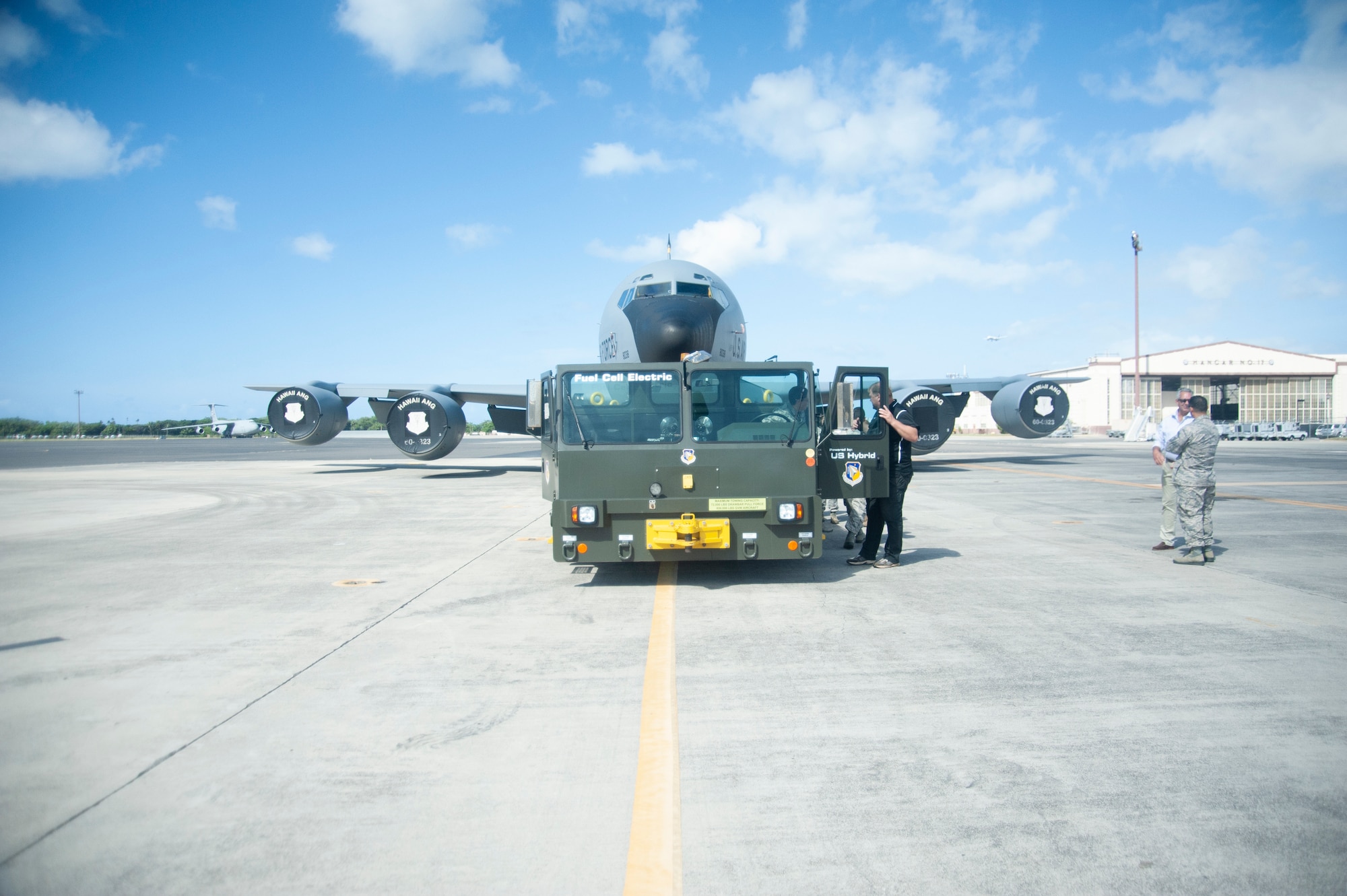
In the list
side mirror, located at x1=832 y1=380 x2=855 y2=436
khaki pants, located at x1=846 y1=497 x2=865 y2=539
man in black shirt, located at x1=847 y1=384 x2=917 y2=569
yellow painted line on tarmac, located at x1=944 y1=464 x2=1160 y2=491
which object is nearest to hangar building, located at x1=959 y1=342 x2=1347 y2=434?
yellow painted line on tarmac, located at x1=944 y1=464 x2=1160 y2=491

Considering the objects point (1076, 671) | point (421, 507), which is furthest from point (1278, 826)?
point (421, 507)

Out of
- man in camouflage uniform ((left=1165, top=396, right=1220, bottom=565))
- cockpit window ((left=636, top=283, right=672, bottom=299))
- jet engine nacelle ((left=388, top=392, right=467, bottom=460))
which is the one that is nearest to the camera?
man in camouflage uniform ((left=1165, top=396, right=1220, bottom=565))

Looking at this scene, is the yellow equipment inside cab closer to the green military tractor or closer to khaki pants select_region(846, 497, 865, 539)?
the green military tractor

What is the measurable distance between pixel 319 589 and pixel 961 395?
1816 cm

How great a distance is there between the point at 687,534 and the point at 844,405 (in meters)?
1.79

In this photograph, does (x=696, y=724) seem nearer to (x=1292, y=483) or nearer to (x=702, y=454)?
(x=702, y=454)

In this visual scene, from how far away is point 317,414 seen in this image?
2009 centimetres

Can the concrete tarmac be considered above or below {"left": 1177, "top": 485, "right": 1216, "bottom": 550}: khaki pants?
below

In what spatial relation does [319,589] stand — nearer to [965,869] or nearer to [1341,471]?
[965,869]

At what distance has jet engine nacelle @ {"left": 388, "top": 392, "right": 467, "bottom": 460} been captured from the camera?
18.7 meters

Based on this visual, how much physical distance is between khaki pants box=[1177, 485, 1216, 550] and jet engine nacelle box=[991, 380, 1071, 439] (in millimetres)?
13454

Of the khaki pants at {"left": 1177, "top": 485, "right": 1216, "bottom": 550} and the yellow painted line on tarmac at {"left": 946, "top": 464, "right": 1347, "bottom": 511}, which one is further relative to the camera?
the yellow painted line on tarmac at {"left": 946, "top": 464, "right": 1347, "bottom": 511}

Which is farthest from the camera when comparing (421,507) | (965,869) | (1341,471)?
(1341,471)

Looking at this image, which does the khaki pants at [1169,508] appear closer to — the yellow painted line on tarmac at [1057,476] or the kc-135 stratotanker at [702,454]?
the kc-135 stratotanker at [702,454]
